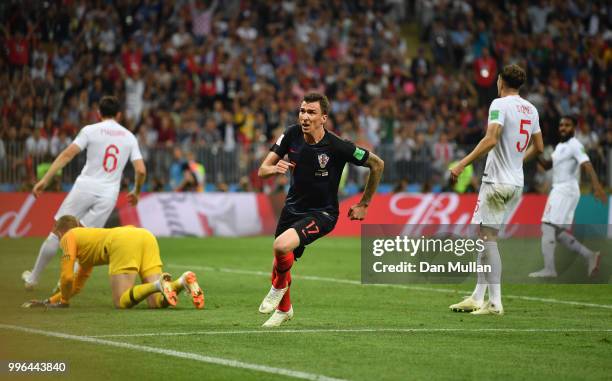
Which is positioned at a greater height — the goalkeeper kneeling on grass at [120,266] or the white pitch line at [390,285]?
the goalkeeper kneeling on grass at [120,266]

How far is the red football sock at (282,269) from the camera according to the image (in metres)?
10.3

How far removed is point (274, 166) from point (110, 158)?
171 inches

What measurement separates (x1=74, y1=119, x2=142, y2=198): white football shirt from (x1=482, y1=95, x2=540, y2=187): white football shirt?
4648 millimetres

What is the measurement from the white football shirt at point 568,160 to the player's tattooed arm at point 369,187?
22.9 ft

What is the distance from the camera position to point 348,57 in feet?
109

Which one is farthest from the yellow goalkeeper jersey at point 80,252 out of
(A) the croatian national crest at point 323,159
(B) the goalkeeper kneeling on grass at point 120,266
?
(A) the croatian national crest at point 323,159

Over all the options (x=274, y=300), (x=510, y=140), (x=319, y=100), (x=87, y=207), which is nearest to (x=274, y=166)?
(x=319, y=100)

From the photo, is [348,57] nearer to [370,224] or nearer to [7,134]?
[370,224]

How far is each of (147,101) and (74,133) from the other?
3213mm

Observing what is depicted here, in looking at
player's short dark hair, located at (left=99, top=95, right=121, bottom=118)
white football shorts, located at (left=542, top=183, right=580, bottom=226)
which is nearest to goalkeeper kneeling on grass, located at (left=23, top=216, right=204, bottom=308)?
player's short dark hair, located at (left=99, top=95, right=121, bottom=118)

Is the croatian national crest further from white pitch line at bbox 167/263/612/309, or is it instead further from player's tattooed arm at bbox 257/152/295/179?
white pitch line at bbox 167/263/612/309

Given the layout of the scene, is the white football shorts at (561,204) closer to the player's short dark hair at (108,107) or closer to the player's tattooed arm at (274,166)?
the player's short dark hair at (108,107)

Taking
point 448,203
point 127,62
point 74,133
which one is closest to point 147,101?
point 127,62

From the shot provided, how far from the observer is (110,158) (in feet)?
45.6
